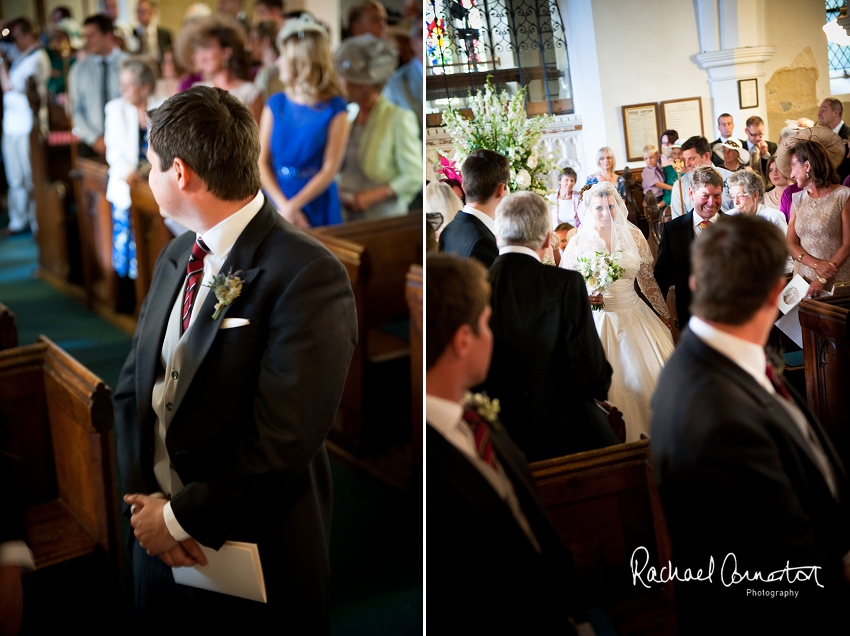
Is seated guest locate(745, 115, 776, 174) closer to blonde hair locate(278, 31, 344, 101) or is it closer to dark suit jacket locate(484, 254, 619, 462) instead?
dark suit jacket locate(484, 254, 619, 462)

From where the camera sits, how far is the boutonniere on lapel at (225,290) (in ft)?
5.56

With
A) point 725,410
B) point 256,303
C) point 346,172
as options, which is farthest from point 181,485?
point 346,172

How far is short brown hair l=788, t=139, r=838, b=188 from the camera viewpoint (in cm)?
117

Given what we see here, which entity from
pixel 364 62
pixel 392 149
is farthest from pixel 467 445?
pixel 364 62

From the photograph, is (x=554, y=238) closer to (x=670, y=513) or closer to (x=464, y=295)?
(x=464, y=295)

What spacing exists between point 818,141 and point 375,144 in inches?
167

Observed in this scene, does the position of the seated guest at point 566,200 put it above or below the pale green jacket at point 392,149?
below

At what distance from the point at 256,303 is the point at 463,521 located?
661 mm

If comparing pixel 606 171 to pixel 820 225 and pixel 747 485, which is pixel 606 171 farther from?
pixel 747 485

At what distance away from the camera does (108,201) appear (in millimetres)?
6070

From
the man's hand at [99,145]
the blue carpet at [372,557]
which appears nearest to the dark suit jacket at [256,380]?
the blue carpet at [372,557]

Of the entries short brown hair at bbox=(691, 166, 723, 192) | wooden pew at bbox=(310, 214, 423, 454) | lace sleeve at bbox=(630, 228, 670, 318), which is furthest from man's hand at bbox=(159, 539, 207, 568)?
wooden pew at bbox=(310, 214, 423, 454)

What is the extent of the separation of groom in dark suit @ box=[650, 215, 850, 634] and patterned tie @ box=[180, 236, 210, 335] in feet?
3.35

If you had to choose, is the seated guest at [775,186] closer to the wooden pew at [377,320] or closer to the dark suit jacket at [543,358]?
the dark suit jacket at [543,358]
